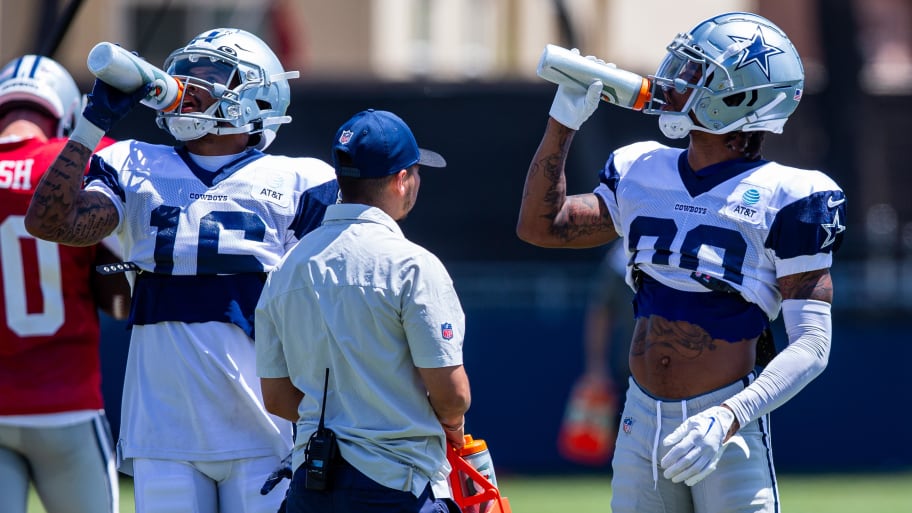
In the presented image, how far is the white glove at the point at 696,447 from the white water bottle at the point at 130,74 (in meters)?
1.70

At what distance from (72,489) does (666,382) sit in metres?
2.01

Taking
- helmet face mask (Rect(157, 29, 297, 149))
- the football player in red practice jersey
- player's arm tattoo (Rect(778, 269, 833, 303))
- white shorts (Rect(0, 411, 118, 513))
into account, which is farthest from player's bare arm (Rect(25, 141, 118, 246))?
player's arm tattoo (Rect(778, 269, 833, 303))

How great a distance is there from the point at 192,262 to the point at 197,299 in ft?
0.36

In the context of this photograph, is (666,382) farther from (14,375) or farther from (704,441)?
(14,375)

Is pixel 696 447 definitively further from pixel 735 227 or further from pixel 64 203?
pixel 64 203

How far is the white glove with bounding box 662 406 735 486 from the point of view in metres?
3.45

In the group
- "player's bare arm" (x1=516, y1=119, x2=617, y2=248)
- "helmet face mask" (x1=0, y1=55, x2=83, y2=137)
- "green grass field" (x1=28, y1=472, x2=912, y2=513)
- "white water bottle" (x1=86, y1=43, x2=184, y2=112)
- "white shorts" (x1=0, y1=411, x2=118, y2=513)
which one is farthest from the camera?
"green grass field" (x1=28, y1=472, x2=912, y2=513)

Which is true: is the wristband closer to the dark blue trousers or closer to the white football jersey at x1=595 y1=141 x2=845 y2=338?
the dark blue trousers

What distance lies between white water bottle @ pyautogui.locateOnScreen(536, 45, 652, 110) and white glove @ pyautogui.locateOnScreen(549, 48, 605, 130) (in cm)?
2

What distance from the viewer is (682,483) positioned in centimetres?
375

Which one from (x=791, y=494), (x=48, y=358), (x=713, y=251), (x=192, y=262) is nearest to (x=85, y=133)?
(x=192, y=262)

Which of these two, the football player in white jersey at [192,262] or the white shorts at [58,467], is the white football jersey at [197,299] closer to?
the football player in white jersey at [192,262]

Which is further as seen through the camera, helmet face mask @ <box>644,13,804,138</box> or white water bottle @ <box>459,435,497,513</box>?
helmet face mask @ <box>644,13,804,138</box>

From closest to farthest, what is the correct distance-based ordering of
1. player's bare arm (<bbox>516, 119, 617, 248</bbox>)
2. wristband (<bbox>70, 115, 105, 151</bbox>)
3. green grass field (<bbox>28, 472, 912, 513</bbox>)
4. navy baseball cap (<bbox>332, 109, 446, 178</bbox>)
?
1. navy baseball cap (<bbox>332, 109, 446, 178</bbox>)
2. wristband (<bbox>70, 115, 105, 151</bbox>)
3. player's bare arm (<bbox>516, 119, 617, 248</bbox>)
4. green grass field (<bbox>28, 472, 912, 513</bbox>)
